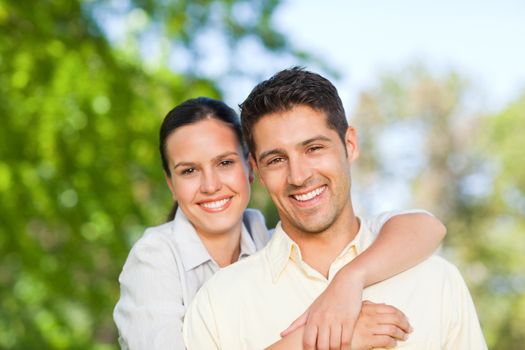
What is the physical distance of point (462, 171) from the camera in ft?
90.0

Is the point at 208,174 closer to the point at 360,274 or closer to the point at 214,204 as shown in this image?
the point at 214,204

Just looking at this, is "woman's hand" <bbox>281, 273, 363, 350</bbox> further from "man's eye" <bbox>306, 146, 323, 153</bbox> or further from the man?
"man's eye" <bbox>306, 146, 323, 153</bbox>

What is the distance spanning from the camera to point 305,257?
2572mm

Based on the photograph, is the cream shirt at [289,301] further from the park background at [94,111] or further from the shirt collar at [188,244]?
the park background at [94,111]

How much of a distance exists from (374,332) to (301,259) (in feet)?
1.15

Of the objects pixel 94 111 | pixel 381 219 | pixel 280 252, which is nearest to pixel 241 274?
pixel 280 252

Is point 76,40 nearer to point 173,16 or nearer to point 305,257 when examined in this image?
point 173,16

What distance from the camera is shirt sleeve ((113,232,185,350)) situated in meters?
2.69

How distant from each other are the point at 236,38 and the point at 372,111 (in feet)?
75.0

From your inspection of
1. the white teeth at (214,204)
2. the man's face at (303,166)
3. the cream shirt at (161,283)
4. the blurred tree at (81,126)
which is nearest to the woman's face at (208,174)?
the white teeth at (214,204)

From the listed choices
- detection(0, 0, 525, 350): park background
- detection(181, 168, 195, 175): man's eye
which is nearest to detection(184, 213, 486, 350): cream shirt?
detection(181, 168, 195, 175): man's eye

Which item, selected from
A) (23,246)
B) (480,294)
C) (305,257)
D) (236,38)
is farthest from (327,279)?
(480,294)

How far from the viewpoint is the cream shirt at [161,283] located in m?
2.73

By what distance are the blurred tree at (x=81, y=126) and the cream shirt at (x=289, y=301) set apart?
483 cm
